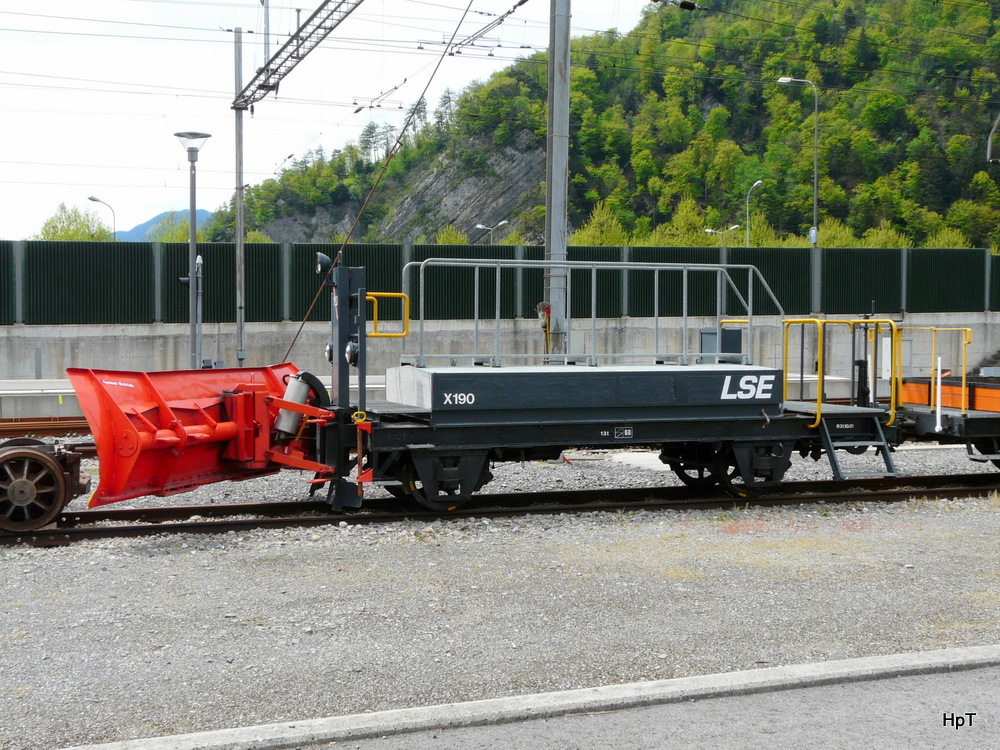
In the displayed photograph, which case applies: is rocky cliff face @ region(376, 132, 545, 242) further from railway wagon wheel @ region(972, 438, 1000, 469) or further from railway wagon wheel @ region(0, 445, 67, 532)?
railway wagon wheel @ region(0, 445, 67, 532)

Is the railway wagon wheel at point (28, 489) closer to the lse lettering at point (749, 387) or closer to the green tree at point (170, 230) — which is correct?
the lse lettering at point (749, 387)

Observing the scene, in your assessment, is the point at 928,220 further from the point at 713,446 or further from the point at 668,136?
the point at 713,446

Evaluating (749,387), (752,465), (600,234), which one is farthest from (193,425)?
(600,234)

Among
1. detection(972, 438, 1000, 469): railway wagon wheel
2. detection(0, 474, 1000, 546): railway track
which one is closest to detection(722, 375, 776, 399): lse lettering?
detection(0, 474, 1000, 546): railway track

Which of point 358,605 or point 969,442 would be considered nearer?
point 358,605

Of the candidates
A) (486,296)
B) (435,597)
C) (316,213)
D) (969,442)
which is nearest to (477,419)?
(435,597)

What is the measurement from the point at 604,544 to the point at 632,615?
7.21 ft

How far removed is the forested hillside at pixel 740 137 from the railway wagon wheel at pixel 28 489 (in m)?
70.9

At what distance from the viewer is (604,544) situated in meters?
8.46

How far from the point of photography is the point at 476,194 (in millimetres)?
103438

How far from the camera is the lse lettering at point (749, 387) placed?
10.1m

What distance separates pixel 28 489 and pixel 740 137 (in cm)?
10882

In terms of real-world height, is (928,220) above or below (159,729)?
above

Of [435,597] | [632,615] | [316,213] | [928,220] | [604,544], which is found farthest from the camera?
[316,213]
